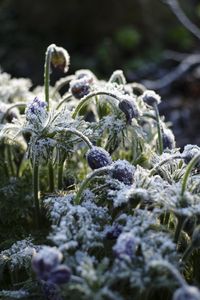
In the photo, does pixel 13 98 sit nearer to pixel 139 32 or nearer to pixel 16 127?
pixel 16 127

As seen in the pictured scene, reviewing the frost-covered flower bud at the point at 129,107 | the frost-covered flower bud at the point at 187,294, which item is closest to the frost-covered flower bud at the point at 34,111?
the frost-covered flower bud at the point at 129,107

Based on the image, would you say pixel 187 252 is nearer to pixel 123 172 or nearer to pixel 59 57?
pixel 123 172

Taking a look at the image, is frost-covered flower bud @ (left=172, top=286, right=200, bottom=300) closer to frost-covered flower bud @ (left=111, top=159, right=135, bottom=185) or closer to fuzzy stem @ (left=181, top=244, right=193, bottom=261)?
fuzzy stem @ (left=181, top=244, right=193, bottom=261)

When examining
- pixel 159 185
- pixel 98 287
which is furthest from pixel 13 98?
pixel 98 287

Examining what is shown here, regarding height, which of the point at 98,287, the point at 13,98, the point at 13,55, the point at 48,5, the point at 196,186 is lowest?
the point at 98,287

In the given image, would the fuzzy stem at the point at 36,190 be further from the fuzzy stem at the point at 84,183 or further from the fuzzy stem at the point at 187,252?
the fuzzy stem at the point at 187,252
